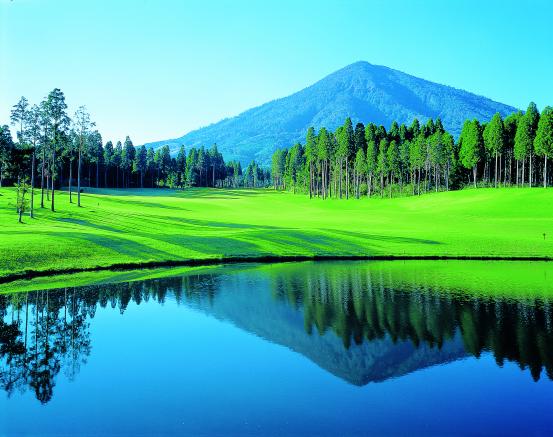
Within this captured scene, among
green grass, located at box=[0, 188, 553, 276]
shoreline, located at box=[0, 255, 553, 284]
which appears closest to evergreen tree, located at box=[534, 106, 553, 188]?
green grass, located at box=[0, 188, 553, 276]

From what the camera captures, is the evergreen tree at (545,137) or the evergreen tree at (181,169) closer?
the evergreen tree at (545,137)

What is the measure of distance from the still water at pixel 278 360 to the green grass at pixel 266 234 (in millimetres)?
10425

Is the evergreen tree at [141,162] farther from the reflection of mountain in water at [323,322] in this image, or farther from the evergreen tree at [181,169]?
the reflection of mountain in water at [323,322]

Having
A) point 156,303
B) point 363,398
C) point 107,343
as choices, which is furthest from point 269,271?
point 363,398

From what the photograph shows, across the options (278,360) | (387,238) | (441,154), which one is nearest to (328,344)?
(278,360)

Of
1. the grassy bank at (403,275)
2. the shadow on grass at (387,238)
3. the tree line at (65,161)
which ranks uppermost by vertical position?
the tree line at (65,161)

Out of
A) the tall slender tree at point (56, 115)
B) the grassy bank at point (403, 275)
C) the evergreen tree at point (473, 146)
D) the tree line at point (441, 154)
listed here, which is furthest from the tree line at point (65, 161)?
the evergreen tree at point (473, 146)

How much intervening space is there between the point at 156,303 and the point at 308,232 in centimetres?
2896

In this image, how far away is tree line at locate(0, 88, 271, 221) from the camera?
65.1 meters

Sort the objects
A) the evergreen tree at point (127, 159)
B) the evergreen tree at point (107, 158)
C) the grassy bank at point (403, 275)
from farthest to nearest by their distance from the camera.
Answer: the evergreen tree at point (127, 159)
the evergreen tree at point (107, 158)
the grassy bank at point (403, 275)

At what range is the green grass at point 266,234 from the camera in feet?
142

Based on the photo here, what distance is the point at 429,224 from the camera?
66.2 metres

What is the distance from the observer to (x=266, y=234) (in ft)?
181

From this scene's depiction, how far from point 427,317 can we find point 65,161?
108m
